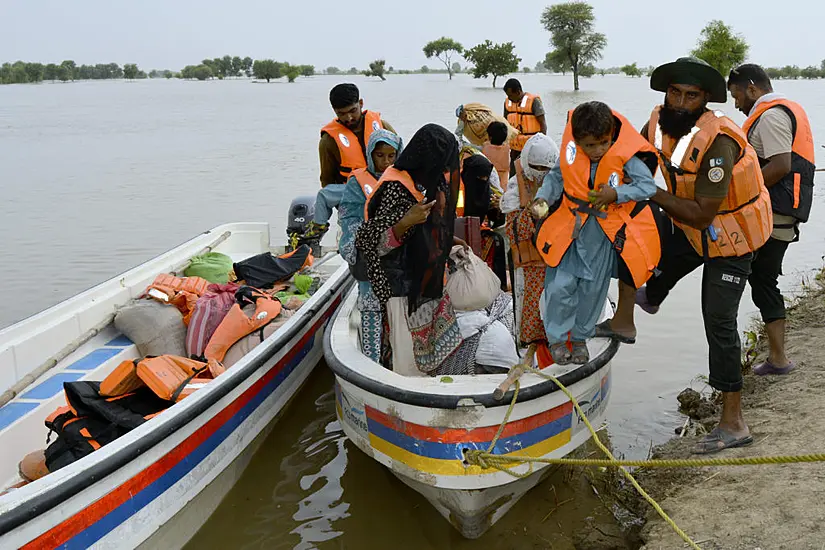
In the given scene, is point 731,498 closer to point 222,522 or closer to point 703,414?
point 703,414

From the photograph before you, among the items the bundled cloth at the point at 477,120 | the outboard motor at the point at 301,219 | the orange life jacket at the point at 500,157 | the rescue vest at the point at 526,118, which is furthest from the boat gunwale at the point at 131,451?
the rescue vest at the point at 526,118

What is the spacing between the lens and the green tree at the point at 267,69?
300 feet

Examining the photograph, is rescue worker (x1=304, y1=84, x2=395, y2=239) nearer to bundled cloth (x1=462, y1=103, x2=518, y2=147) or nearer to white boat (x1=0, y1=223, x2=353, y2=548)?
bundled cloth (x1=462, y1=103, x2=518, y2=147)

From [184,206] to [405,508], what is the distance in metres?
10.4

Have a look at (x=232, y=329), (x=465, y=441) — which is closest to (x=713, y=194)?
(x=465, y=441)

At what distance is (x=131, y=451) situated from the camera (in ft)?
9.85

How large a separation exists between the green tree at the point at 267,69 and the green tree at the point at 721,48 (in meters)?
60.8

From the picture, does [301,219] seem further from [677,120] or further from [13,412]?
[677,120]

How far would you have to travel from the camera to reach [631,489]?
151 inches

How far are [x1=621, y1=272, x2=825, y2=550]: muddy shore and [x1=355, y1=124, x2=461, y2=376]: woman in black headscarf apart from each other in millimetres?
1368

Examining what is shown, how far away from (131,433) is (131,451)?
13cm

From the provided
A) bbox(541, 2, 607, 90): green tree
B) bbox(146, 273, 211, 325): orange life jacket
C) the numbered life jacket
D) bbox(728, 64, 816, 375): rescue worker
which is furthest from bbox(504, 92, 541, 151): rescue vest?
bbox(541, 2, 607, 90): green tree

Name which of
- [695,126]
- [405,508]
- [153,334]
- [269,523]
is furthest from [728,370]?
[153,334]

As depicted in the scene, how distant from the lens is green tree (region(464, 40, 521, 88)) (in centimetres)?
5366
